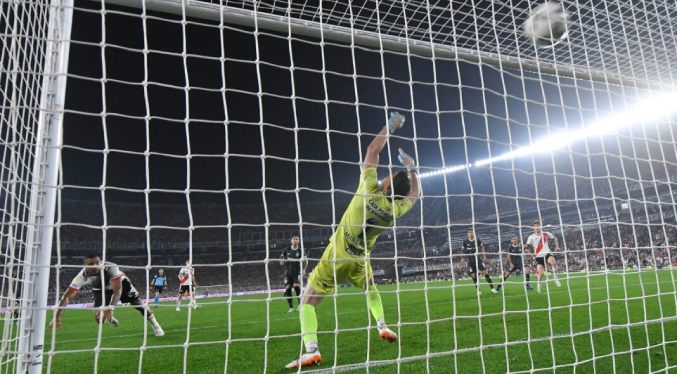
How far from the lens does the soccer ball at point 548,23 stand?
422cm

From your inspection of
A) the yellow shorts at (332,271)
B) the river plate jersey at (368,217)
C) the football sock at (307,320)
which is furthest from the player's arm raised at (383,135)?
the football sock at (307,320)

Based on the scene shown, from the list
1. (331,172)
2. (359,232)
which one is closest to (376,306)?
(359,232)

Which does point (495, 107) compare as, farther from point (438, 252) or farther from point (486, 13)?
point (486, 13)

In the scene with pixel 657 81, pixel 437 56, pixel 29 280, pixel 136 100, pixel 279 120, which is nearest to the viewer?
pixel 29 280

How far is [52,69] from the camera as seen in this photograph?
8.90ft

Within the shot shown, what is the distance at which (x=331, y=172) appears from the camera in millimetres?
3469

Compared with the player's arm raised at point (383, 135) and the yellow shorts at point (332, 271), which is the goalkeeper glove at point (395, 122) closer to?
the player's arm raised at point (383, 135)

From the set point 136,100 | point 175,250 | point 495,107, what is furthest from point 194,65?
point 495,107

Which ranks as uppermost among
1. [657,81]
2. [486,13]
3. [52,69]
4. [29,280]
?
[486,13]

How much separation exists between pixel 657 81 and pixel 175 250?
112ft

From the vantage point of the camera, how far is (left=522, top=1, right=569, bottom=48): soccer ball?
13.8ft

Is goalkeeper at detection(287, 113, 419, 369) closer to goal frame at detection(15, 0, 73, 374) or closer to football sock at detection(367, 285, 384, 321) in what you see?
football sock at detection(367, 285, 384, 321)

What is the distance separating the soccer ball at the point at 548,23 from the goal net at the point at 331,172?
83mm

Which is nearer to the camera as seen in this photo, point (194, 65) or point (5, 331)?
point (5, 331)
